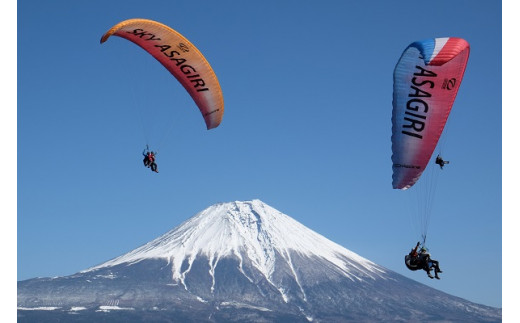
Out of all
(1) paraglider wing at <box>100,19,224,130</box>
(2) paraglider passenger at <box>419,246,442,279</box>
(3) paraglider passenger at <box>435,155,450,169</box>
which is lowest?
(2) paraglider passenger at <box>419,246,442,279</box>

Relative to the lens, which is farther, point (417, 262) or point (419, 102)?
point (419, 102)

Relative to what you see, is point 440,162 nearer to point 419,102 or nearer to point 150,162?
point 419,102

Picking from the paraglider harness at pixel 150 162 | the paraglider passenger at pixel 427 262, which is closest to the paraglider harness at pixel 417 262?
the paraglider passenger at pixel 427 262

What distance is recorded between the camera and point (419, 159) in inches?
1419

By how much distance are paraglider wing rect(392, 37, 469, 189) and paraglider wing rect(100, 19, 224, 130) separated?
9851 mm

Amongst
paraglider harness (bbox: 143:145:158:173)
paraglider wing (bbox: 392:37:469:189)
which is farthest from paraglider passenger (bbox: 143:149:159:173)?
paraglider wing (bbox: 392:37:469:189)

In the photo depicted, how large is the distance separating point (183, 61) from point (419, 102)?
11541 mm

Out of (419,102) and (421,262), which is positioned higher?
(419,102)

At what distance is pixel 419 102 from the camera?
35.3 m

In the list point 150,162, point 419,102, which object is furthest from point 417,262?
point 150,162

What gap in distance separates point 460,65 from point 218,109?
40.5ft

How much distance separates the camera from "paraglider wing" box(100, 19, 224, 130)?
39781mm

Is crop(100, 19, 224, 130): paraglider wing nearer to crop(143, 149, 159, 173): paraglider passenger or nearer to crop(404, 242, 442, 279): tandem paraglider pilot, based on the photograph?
crop(143, 149, 159, 173): paraglider passenger

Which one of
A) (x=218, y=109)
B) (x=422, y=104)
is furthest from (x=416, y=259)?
(x=218, y=109)
